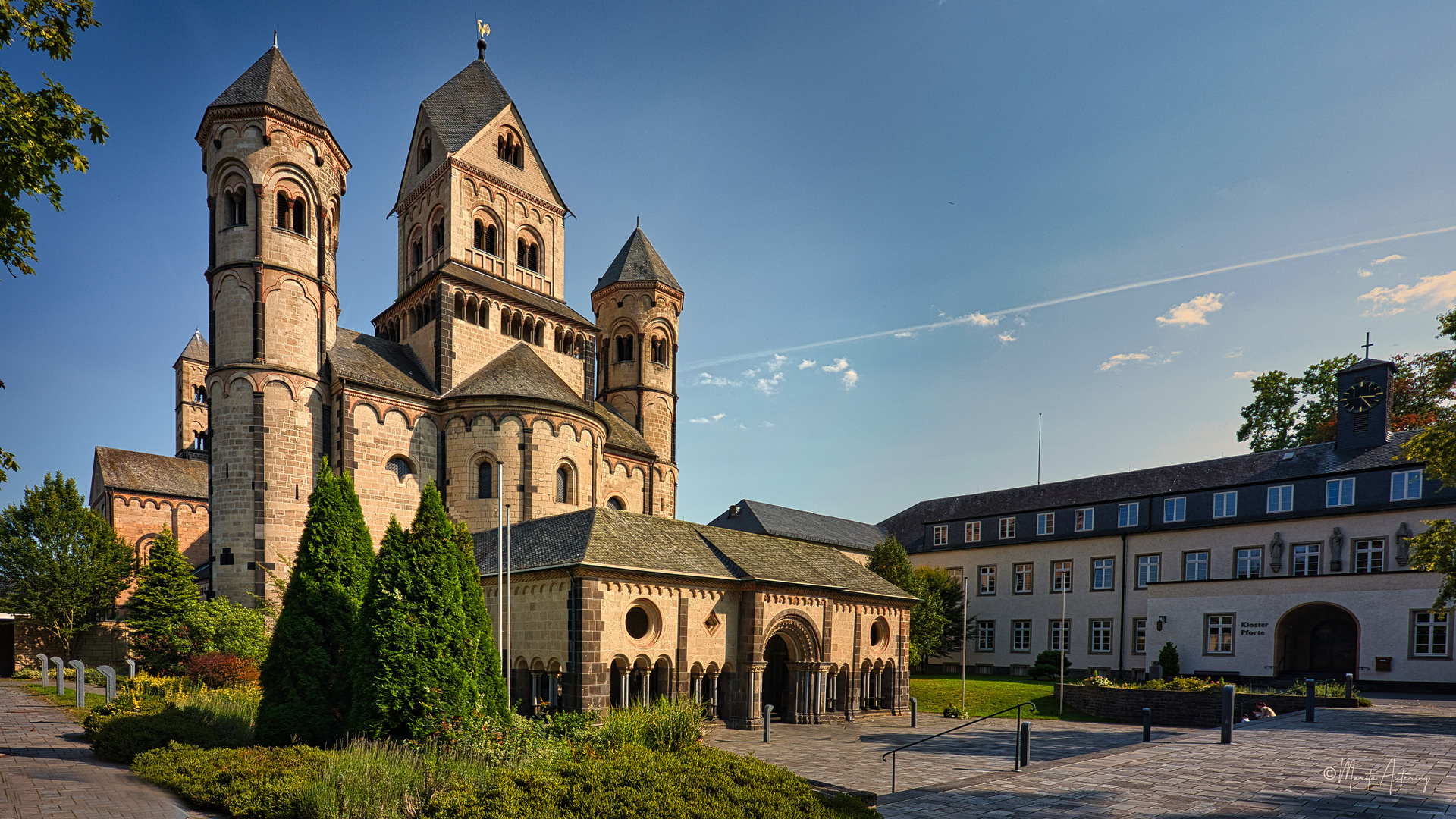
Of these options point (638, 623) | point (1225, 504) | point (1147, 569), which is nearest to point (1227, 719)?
point (638, 623)

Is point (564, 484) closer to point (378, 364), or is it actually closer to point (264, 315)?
point (378, 364)

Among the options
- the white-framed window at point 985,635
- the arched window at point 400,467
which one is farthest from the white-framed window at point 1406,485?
the arched window at point 400,467

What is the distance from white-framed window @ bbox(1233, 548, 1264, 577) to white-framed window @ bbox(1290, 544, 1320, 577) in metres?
1.33

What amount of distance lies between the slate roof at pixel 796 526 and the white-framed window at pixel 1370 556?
90.1ft

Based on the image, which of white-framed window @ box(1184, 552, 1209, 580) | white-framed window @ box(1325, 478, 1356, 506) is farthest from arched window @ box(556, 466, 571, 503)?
white-framed window @ box(1325, 478, 1356, 506)

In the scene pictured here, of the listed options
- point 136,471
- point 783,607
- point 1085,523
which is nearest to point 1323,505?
point 1085,523

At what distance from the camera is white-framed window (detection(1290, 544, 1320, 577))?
33.5 meters

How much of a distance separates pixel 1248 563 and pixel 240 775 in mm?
41274

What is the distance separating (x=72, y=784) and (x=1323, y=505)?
4403 centimetres

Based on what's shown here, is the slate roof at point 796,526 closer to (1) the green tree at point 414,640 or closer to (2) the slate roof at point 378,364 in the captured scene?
(2) the slate roof at point 378,364

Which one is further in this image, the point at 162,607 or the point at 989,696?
the point at 989,696

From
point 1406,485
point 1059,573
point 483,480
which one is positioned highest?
point 1406,485

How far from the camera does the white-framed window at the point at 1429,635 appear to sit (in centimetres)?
2811

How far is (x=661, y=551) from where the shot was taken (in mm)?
23000
